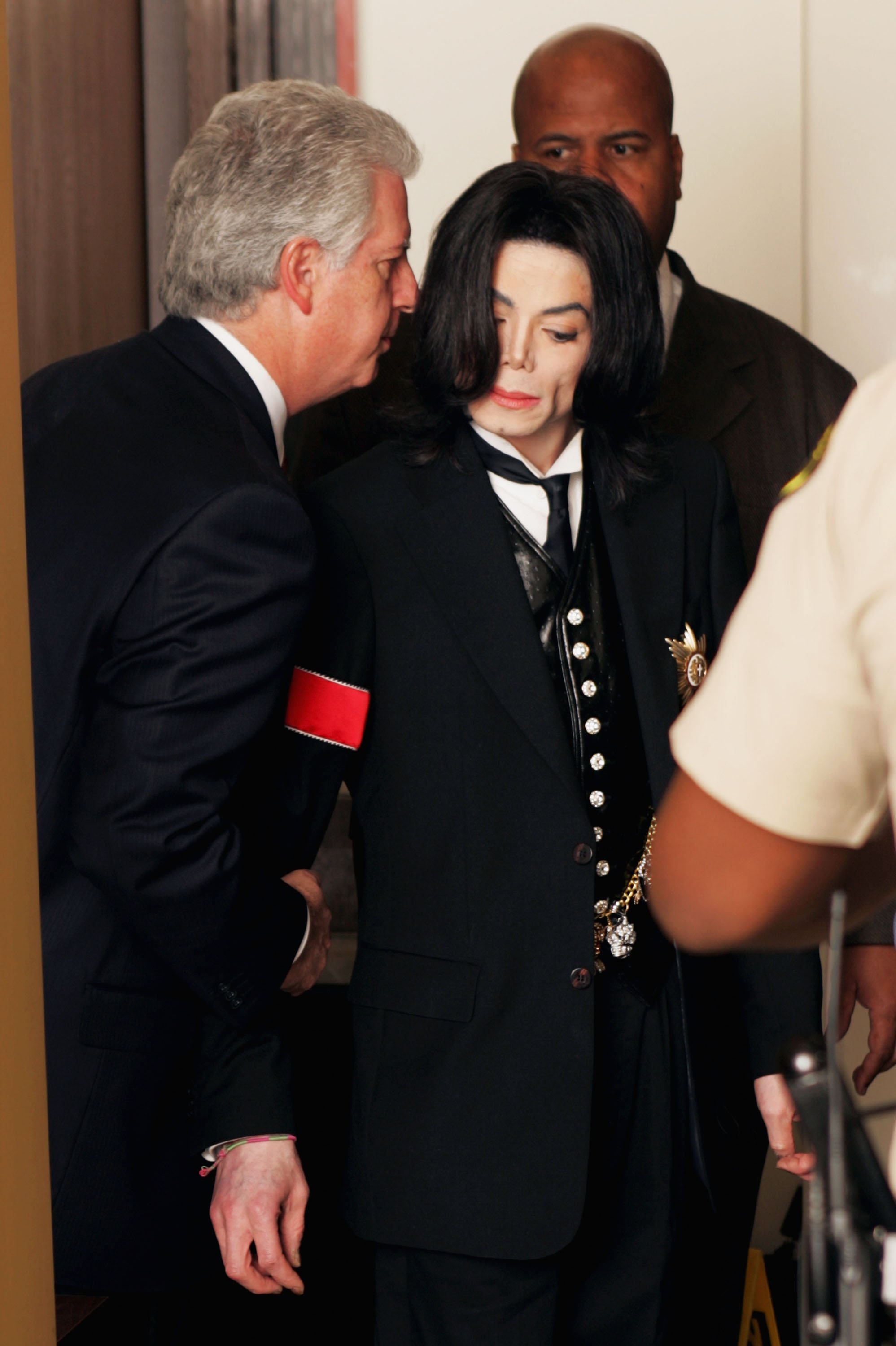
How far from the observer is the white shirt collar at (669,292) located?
2801mm

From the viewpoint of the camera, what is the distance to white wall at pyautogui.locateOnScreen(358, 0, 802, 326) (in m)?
4.11

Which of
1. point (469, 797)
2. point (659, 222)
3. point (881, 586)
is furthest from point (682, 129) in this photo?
point (881, 586)

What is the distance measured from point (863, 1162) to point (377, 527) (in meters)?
1.09

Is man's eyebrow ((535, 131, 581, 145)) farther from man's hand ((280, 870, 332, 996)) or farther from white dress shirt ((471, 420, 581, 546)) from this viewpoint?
man's hand ((280, 870, 332, 996))

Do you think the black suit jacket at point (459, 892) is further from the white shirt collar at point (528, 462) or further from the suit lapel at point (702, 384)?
the suit lapel at point (702, 384)

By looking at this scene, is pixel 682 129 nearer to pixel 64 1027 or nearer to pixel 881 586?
pixel 64 1027

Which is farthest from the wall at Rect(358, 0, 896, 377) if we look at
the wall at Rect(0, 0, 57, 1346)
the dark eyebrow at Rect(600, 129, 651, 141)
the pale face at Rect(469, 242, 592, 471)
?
the wall at Rect(0, 0, 57, 1346)

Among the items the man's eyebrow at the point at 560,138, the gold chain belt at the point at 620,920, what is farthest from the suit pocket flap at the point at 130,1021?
the man's eyebrow at the point at 560,138

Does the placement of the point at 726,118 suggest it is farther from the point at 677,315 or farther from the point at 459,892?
the point at 459,892

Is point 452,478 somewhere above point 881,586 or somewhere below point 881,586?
below

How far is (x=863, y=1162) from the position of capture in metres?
0.72

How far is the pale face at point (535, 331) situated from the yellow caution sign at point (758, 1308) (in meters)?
1.61

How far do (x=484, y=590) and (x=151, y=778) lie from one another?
46 centimetres

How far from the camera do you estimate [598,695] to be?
1.68 m
